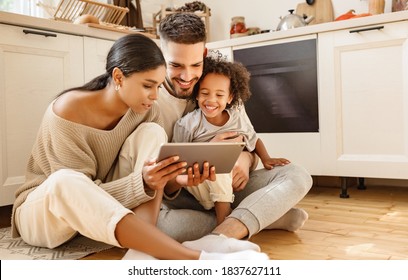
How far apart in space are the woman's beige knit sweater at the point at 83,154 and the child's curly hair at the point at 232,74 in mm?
283

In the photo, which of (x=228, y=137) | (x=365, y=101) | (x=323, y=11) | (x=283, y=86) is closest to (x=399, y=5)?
(x=323, y=11)

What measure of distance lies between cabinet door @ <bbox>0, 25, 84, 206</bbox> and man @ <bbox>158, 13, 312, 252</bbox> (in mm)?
550

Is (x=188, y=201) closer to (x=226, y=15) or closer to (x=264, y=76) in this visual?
(x=264, y=76)

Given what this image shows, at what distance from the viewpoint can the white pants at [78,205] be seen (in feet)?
2.92

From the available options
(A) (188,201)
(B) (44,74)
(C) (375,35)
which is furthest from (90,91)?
(C) (375,35)

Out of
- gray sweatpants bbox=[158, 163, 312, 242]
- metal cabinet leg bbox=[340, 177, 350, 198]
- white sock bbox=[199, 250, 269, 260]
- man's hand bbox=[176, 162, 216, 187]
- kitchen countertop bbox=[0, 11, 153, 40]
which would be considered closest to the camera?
white sock bbox=[199, 250, 269, 260]

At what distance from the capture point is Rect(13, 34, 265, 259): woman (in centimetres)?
89

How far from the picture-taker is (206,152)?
97cm

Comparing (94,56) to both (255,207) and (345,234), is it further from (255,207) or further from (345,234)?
(345,234)

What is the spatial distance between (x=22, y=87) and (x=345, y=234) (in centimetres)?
121

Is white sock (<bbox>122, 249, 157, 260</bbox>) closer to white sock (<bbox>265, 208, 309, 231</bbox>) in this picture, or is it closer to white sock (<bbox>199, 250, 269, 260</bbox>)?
white sock (<bbox>199, 250, 269, 260</bbox>)

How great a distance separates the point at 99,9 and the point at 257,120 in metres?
0.93

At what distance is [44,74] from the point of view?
164 centimetres

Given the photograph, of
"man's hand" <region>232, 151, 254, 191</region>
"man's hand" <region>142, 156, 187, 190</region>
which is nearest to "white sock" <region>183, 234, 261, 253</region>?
"man's hand" <region>142, 156, 187, 190</region>
